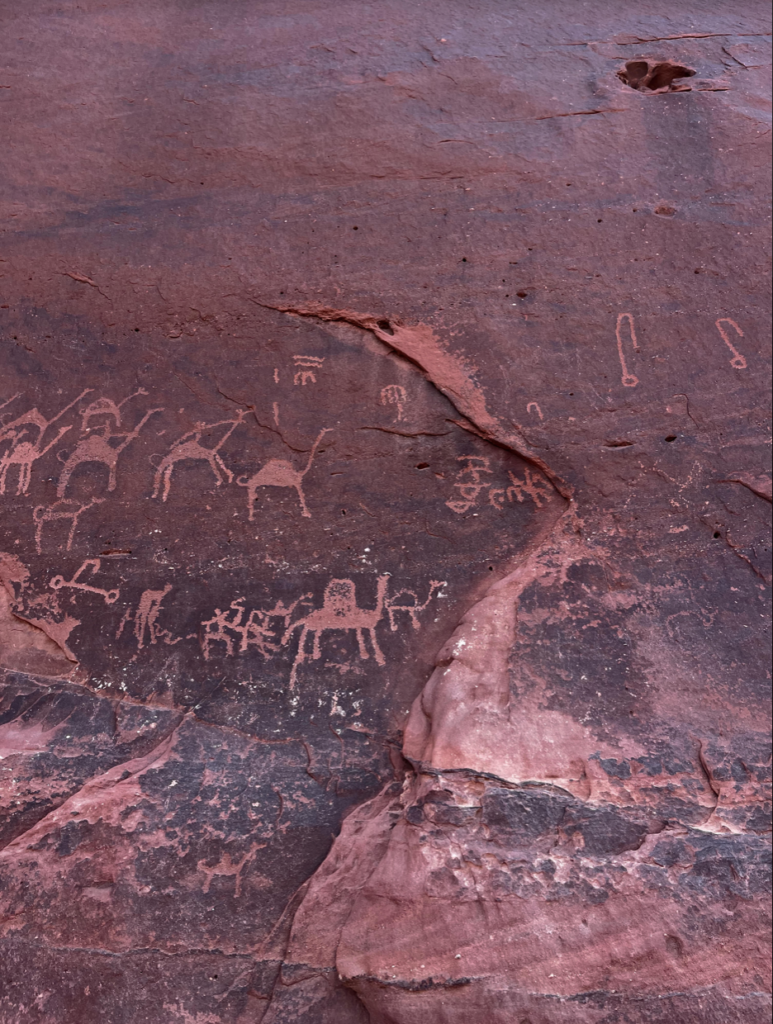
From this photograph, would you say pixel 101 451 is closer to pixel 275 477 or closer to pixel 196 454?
pixel 196 454

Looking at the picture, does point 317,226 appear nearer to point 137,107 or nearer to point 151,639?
point 137,107

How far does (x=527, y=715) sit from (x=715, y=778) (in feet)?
2.91

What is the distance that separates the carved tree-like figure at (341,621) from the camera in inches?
136

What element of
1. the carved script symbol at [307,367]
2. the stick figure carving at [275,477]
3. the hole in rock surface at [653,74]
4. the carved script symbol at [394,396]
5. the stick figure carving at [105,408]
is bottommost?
the stick figure carving at [275,477]

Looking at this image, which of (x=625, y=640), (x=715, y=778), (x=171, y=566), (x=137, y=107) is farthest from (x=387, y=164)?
(x=715, y=778)

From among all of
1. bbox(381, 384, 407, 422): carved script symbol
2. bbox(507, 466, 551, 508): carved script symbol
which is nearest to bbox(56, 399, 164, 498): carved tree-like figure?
bbox(381, 384, 407, 422): carved script symbol

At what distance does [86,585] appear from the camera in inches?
143

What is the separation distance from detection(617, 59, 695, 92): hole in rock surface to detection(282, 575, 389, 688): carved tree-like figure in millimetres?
3653

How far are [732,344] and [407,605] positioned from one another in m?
2.38

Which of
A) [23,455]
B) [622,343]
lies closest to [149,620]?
[23,455]

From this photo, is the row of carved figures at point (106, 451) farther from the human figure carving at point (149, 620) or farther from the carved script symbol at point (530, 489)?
the carved script symbol at point (530, 489)

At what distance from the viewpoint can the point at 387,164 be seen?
4.09 m

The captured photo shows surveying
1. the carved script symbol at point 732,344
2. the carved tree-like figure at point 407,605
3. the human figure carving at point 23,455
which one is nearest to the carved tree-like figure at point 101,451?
the human figure carving at point 23,455

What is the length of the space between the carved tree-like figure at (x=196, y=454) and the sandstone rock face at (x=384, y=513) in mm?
24
